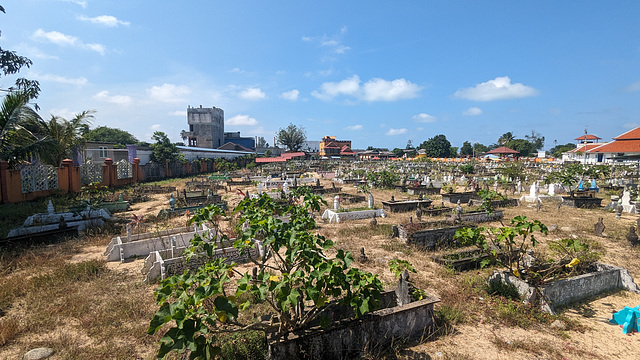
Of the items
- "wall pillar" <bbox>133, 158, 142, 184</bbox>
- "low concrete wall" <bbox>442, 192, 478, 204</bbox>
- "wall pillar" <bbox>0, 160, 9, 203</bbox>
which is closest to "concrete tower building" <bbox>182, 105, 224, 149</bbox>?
"wall pillar" <bbox>133, 158, 142, 184</bbox>

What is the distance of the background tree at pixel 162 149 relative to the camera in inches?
1134

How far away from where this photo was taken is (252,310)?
16.7 feet

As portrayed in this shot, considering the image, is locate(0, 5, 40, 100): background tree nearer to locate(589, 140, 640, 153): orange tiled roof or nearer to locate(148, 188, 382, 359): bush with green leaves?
locate(148, 188, 382, 359): bush with green leaves

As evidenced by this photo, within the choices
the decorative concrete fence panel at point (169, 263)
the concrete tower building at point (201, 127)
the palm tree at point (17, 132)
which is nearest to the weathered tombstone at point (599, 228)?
the decorative concrete fence panel at point (169, 263)

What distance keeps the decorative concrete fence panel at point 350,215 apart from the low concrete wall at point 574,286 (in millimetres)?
6467

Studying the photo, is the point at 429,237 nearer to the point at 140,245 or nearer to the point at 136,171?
the point at 140,245

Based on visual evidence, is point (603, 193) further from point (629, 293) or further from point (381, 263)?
point (381, 263)

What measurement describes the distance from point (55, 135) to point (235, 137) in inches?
2330

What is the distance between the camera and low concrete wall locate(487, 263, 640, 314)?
5180 millimetres

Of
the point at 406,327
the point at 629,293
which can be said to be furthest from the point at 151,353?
the point at 629,293

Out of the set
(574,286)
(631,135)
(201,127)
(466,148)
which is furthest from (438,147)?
(574,286)

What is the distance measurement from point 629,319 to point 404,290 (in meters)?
3.55

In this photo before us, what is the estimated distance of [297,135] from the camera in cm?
7538

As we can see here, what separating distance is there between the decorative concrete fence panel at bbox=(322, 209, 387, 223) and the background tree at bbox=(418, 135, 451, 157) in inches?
2879
